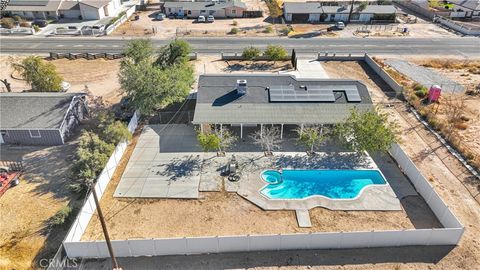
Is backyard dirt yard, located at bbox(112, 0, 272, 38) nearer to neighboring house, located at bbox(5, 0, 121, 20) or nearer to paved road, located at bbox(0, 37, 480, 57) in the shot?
paved road, located at bbox(0, 37, 480, 57)

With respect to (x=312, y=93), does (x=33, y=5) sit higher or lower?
higher

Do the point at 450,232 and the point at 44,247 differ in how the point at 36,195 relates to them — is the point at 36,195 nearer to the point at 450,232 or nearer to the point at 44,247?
the point at 44,247

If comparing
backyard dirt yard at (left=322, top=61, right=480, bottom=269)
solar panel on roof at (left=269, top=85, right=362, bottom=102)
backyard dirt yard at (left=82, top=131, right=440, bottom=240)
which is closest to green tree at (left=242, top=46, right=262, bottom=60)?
backyard dirt yard at (left=322, top=61, right=480, bottom=269)

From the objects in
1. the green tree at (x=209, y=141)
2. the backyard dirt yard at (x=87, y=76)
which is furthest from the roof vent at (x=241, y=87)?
the backyard dirt yard at (x=87, y=76)

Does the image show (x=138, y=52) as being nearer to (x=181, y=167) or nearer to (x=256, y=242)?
(x=181, y=167)

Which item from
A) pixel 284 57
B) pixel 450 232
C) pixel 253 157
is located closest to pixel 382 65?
pixel 284 57

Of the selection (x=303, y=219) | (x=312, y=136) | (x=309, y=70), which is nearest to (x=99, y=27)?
(x=309, y=70)
